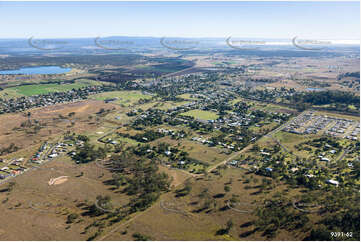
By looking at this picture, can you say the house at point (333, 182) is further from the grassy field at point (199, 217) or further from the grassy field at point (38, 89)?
the grassy field at point (38, 89)

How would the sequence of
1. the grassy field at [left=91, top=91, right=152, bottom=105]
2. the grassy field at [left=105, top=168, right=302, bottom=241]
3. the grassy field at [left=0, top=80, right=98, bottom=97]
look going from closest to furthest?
the grassy field at [left=105, top=168, right=302, bottom=241] < the grassy field at [left=91, top=91, right=152, bottom=105] < the grassy field at [left=0, top=80, right=98, bottom=97]

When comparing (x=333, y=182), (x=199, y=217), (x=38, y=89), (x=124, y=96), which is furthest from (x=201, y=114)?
(x=38, y=89)

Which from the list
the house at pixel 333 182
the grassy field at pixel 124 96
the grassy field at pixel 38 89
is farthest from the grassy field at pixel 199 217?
the grassy field at pixel 38 89

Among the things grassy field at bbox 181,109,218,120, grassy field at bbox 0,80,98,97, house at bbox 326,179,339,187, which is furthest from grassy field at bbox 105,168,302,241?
grassy field at bbox 0,80,98,97

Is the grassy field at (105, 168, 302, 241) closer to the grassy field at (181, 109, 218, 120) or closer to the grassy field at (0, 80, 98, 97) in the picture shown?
the grassy field at (181, 109, 218, 120)

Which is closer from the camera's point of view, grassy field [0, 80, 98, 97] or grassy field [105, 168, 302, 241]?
grassy field [105, 168, 302, 241]

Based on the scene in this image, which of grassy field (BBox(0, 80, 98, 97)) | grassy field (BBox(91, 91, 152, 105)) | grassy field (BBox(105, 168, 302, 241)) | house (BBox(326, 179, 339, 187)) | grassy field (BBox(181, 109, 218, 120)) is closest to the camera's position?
grassy field (BBox(105, 168, 302, 241))

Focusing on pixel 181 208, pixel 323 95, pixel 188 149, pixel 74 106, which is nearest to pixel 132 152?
pixel 188 149
